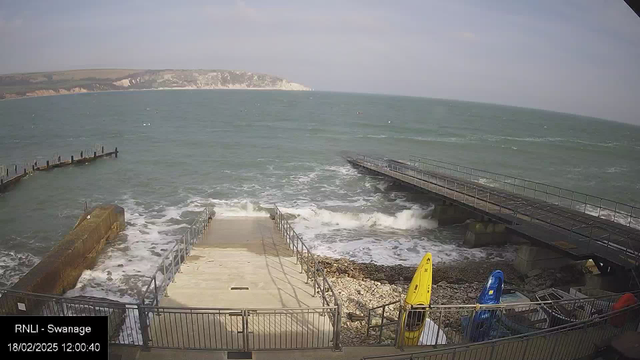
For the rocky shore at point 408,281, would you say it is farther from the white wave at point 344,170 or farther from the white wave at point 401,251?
the white wave at point 344,170

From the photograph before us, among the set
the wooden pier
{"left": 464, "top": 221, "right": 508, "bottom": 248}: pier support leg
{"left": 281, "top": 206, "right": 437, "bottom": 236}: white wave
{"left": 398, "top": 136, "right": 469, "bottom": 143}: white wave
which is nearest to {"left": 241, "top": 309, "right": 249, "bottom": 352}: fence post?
the wooden pier

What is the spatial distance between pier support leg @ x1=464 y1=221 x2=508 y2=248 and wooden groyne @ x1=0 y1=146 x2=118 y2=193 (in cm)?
3451

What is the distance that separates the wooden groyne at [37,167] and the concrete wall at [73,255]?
651 inches

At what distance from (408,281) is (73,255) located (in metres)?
14.1

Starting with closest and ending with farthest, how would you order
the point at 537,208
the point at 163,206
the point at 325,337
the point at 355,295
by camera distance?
1. the point at 325,337
2. the point at 355,295
3. the point at 537,208
4. the point at 163,206

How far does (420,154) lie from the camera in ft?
182

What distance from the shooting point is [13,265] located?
1764 cm

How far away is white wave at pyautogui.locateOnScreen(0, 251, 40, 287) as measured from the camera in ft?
53.4

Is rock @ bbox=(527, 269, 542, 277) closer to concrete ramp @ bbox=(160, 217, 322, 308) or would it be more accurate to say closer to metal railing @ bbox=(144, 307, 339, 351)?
concrete ramp @ bbox=(160, 217, 322, 308)

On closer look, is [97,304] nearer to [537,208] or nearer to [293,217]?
[293,217]

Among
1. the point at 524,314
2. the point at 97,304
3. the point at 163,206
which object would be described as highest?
the point at 97,304

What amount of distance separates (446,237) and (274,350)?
18428 mm

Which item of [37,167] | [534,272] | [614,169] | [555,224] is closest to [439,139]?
[614,169]

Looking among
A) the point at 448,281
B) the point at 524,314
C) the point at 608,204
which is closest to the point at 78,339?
the point at 524,314
